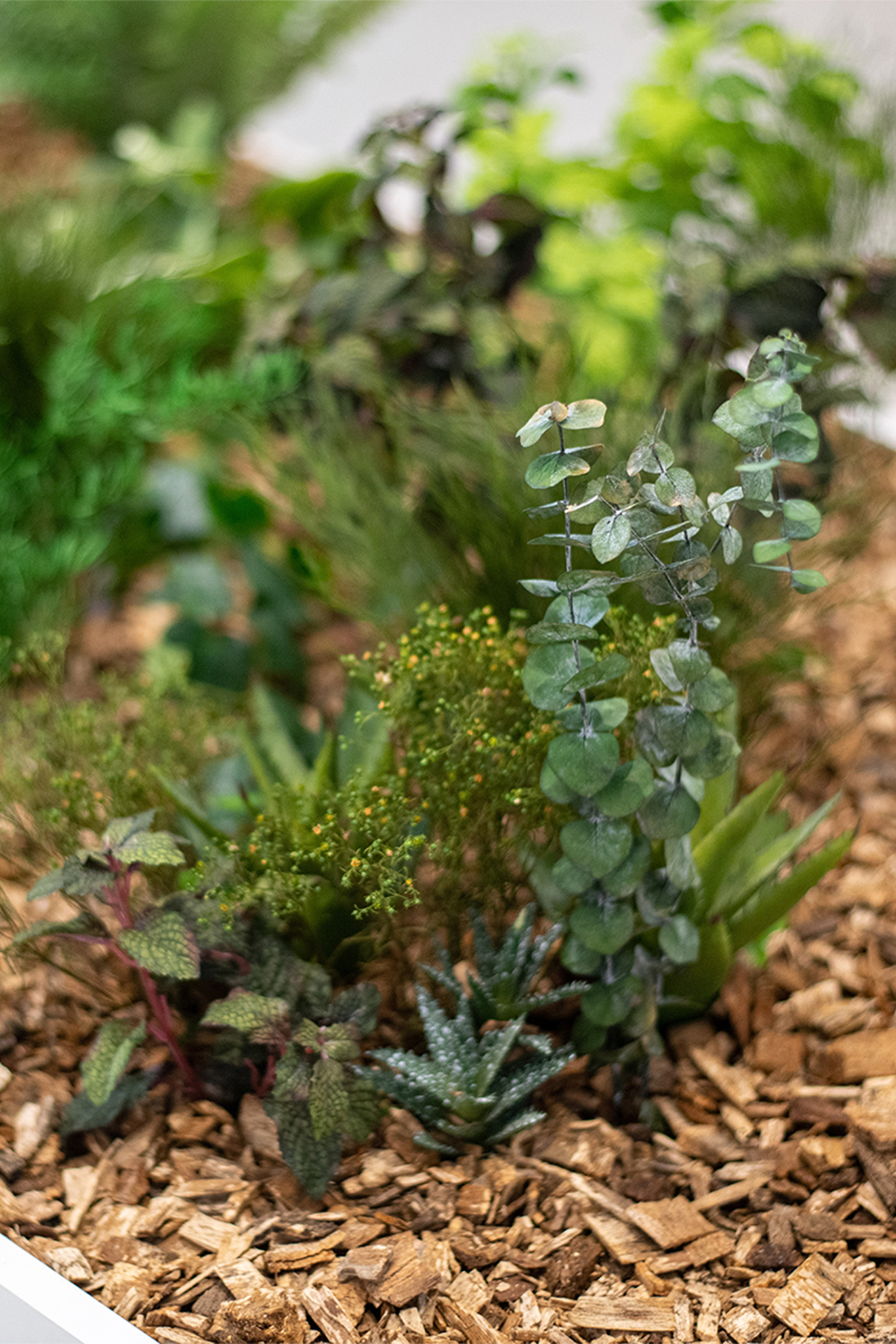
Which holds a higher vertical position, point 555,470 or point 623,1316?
point 555,470

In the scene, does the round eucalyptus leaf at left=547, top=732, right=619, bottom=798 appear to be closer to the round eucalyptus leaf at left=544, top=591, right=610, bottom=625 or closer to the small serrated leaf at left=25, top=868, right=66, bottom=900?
the round eucalyptus leaf at left=544, top=591, right=610, bottom=625

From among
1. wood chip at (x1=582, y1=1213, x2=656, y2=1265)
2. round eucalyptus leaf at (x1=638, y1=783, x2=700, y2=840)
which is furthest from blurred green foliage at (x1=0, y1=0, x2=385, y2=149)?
wood chip at (x1=582, y1=1213, x2=656, y2=1265)

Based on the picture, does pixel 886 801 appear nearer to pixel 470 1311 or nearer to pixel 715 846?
pixel 715 846

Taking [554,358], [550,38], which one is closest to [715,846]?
[554,358]

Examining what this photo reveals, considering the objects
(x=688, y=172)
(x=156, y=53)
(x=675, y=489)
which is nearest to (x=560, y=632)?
(x=675, y=489)

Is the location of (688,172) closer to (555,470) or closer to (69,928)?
(555,470)

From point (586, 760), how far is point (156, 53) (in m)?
2.64

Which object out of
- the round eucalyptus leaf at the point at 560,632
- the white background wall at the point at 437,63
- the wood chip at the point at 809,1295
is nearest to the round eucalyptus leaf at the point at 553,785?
the round eucalyptus leaf at the point at 560,632

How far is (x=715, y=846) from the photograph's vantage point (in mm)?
1021

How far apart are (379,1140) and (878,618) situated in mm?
1132

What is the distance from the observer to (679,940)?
36.7 inches

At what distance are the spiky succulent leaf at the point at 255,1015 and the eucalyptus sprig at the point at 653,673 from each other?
0.84ft

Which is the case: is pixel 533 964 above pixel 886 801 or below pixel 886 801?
above

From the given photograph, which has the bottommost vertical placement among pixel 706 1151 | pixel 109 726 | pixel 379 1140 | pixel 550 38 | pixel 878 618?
pixel 878 618
